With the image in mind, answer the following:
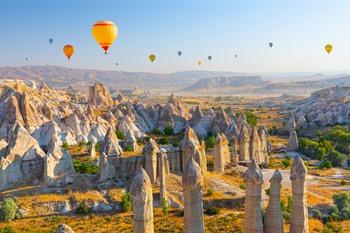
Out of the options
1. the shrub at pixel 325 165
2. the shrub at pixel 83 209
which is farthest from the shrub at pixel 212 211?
the shrub at pixel 325 165

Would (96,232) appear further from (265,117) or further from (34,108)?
(265,117)

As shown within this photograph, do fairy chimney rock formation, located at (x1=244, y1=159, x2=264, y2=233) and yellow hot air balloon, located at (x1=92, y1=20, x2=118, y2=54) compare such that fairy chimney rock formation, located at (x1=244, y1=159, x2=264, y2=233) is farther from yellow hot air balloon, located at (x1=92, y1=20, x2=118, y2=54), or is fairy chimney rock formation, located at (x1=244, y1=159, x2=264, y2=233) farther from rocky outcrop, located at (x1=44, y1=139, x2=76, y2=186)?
yellow hot air balloon, located at (x1=92, y1=20, x2=118, y2=54)

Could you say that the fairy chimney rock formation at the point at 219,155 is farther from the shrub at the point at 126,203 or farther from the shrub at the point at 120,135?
the shrub at the point at 120,135

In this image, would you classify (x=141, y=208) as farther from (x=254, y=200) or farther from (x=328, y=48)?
(x=328, y=48)

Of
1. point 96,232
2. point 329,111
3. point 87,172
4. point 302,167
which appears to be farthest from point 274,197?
point 329,111

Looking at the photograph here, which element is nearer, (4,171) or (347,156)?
(4,171)

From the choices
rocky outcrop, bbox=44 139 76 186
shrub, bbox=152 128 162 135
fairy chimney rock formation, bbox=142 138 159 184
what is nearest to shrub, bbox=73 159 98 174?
rocky outcrop, bbox=44 139 76 186
